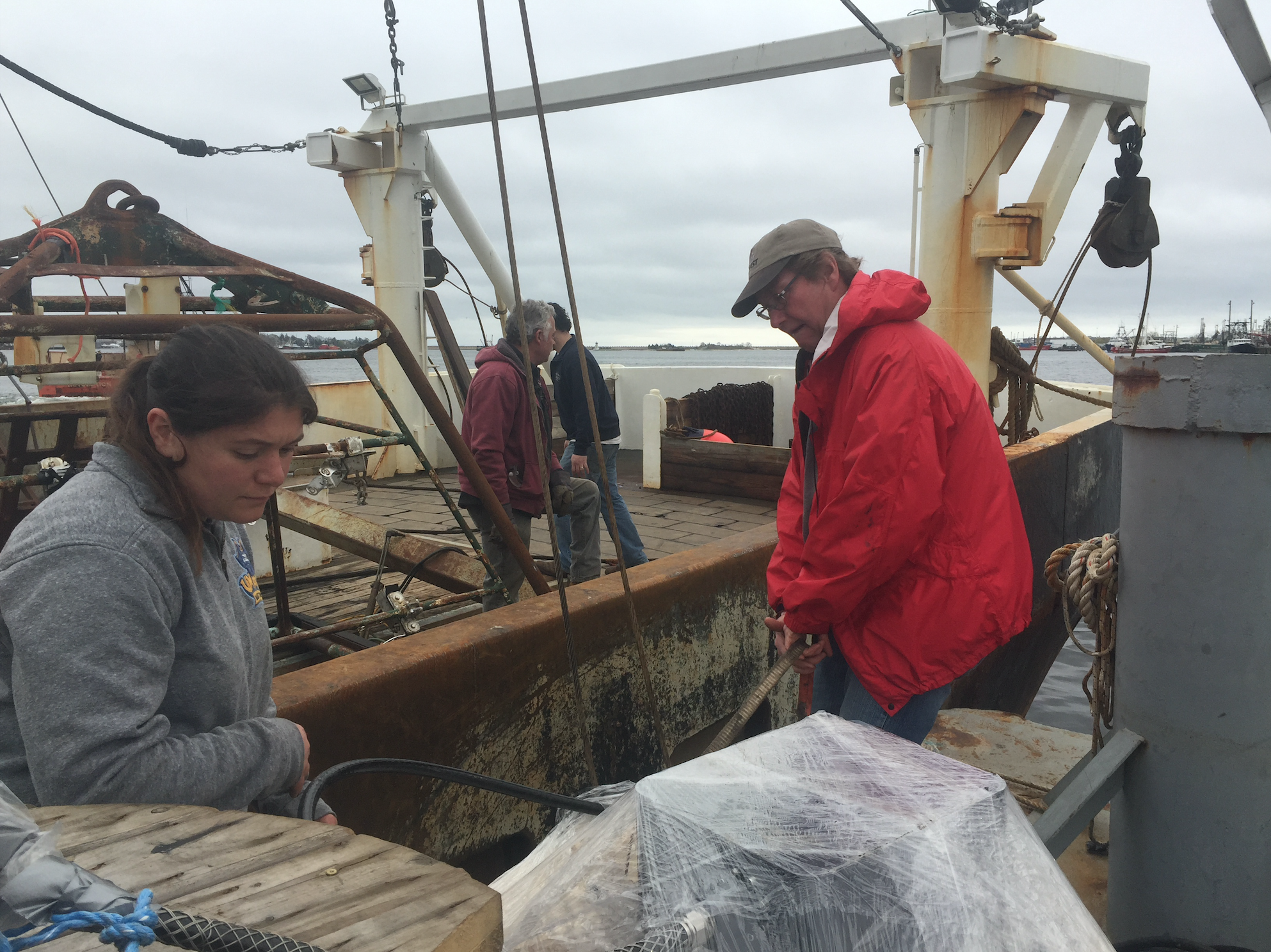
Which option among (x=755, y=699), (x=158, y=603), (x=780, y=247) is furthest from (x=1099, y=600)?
(x=158, y=603)

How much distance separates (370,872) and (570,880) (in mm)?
285

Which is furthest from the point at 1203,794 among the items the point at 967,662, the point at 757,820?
the point at 757,820

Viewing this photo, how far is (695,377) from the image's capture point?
13.2 metres

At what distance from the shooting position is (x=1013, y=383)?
821 cm

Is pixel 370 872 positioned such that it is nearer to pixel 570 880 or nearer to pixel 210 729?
pixel 570 880

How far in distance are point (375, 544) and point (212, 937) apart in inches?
176

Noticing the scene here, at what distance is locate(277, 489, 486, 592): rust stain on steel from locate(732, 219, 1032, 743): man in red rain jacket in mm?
2490

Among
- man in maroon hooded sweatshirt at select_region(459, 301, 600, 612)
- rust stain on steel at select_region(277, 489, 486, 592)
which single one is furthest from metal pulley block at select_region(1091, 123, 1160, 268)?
rust stain on steel at select_region(277, 489, 486, 592)

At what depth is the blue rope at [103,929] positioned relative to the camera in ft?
2.52

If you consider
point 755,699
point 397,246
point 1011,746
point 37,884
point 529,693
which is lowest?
point 1011,746

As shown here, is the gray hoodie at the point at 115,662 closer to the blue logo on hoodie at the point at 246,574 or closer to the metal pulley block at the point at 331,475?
the blue logo on hoodie at the point at 246,574

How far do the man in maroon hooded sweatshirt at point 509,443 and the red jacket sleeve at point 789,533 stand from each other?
1.64 meters

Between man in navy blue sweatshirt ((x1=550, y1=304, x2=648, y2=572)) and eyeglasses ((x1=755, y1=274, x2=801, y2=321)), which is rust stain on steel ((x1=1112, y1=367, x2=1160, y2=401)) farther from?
man in navy blue sweatshirt ((x1=550, y1=304, x2=648, y2=572))

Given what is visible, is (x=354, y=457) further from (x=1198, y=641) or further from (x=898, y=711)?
(x=1198, y=641)
